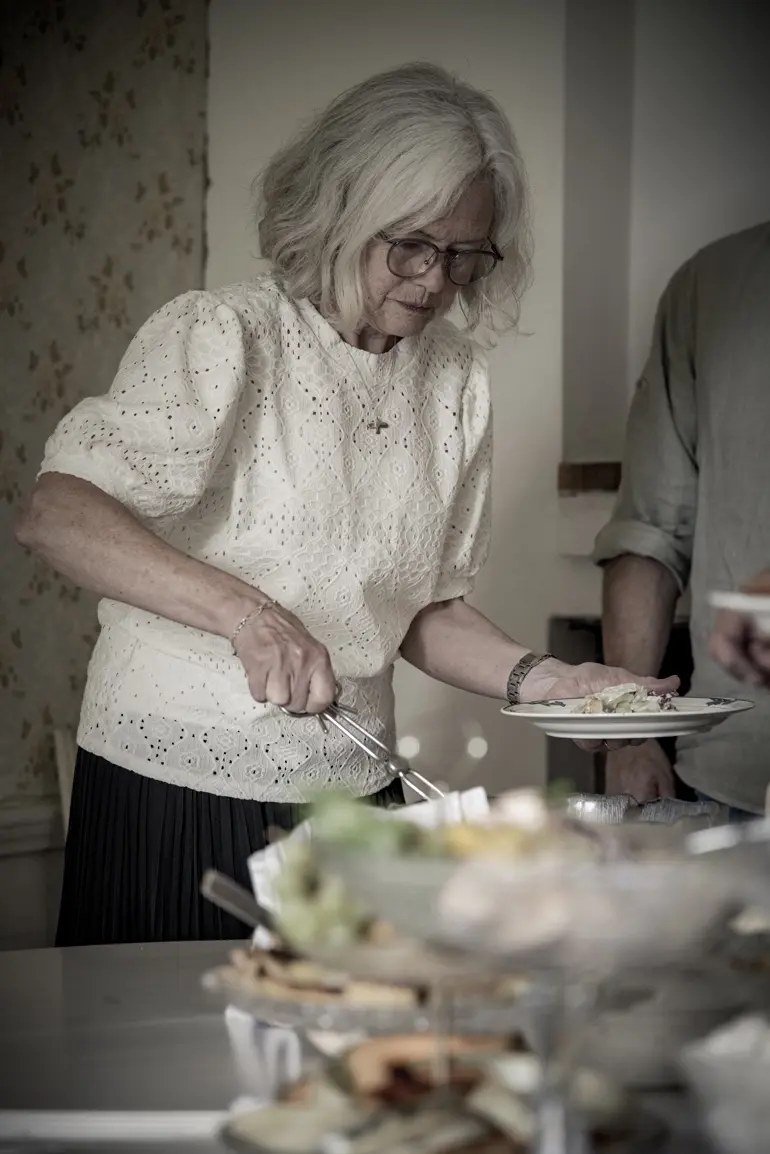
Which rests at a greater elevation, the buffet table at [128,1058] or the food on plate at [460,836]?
the food on plate at [460,836]

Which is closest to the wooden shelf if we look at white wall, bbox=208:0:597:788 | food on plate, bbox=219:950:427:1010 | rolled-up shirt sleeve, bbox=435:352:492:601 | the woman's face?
white wall, bbox=208:0:597:788

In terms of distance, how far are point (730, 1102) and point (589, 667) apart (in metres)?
1.04

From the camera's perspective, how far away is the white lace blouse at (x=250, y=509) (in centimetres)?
155

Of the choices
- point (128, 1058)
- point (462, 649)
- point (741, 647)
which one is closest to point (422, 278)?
point (462, 649)

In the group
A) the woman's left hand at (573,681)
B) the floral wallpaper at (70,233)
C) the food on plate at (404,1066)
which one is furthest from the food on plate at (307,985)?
the floral wallpaper at (70,233)

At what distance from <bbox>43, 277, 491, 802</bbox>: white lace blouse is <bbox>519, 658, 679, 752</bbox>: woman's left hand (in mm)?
182

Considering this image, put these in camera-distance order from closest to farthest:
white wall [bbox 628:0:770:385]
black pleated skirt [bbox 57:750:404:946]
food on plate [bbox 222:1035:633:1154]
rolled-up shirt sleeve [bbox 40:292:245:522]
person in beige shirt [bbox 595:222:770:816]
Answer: food on plate [bbox 222:1035:633:1154] < rolled-up shirt sleeve [bbox 40:292:245:522] < black pleated skirt [bbox 57:750:404:946] < person in beige shirt [bbox 595:222:770:816] < white wall [bbox 628:0:770:385]

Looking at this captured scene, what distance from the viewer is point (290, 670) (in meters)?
1.32

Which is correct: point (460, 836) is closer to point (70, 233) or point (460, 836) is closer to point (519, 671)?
point (519, 671)

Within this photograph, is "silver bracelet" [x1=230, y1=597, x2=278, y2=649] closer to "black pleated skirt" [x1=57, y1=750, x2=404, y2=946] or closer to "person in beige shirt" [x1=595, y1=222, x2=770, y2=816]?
"black pleated skirt" [x1=57, y1=750, x2=404, y2=946]

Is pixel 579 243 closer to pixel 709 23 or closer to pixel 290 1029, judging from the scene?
pixel 709 23

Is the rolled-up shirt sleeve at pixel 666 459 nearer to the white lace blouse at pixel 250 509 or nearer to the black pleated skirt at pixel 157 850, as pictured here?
the white lace blouse at pixel 250 509

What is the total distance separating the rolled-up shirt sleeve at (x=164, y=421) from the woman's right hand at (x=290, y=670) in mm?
267

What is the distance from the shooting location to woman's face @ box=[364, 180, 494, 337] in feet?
5.44
